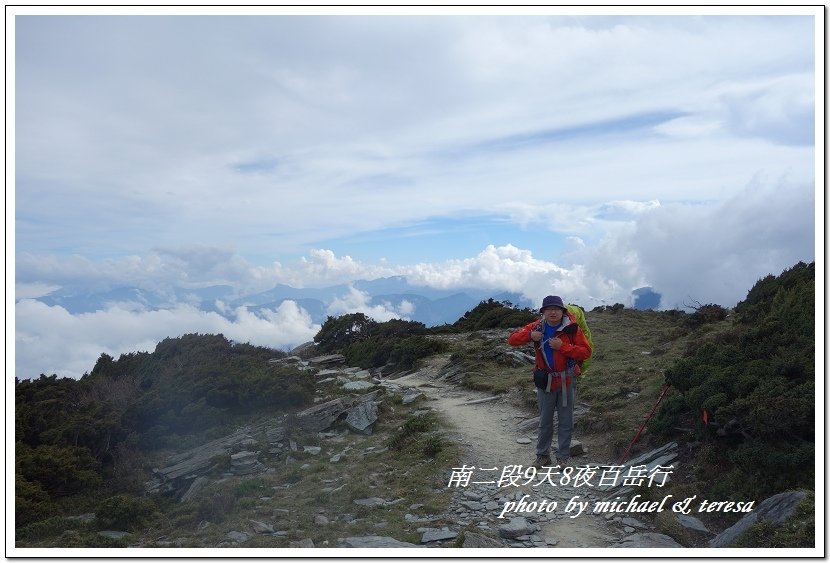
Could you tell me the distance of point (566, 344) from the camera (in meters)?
7.89

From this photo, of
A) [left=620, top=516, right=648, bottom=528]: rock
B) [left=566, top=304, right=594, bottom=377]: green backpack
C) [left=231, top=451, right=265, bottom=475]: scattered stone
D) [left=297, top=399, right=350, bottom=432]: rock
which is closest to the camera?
[left=620, top=516, right=648, bottom=528]: rock

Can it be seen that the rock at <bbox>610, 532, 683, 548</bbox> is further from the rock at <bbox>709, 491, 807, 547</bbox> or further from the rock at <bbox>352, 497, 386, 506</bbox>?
the rock at <bbox>352, 497, 386, 506</bbox>

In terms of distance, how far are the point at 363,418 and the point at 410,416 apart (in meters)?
1.17

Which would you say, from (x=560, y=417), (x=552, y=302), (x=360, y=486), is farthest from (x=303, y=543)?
(x=552, y=302)

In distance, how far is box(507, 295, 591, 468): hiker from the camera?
792 centimetres

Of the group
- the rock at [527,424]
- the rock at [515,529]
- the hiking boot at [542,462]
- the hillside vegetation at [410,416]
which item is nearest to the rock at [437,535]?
the hillside vegetation at [410,416]

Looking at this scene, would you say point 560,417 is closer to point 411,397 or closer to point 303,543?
point 303,543

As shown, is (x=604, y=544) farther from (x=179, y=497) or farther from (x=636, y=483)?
(x=179, y=497)

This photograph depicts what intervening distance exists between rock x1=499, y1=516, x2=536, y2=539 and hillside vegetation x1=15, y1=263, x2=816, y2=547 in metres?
1.13

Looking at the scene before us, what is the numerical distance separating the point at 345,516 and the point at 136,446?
261 inches

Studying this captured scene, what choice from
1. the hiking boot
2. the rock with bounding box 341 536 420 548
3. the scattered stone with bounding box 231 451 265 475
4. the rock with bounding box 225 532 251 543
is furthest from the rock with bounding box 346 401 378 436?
the rock with bounding box 341 536 420 548

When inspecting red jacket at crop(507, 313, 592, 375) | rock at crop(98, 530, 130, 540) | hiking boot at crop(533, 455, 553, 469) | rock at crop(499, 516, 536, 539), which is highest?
red jacket at crop(507, 313, 592, 375)

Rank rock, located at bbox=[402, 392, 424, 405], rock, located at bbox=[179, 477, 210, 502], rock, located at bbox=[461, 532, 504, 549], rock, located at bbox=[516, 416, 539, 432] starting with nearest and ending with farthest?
rock, located at bbox=[461, 532, 504, 549], rock, located at bbox=[179, 477, 210, 502], rock, located at bbox=[516, 416, 539, 432], rock, located at bbox=[402, 392, 424, 405]
